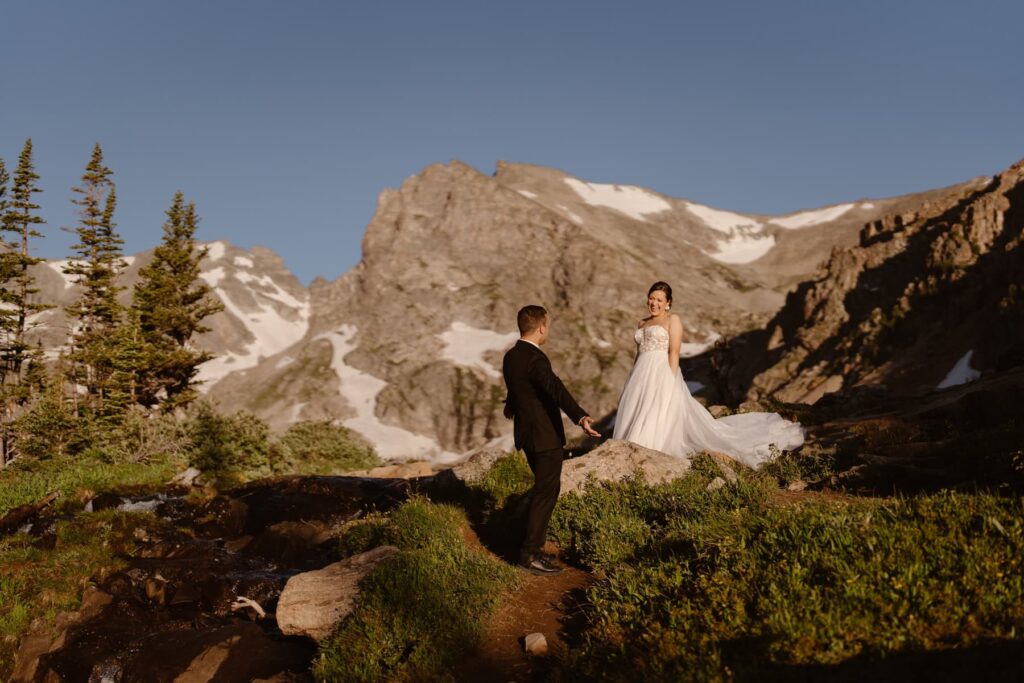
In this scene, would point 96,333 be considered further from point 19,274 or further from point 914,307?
point 914,307

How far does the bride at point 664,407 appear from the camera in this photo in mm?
12578

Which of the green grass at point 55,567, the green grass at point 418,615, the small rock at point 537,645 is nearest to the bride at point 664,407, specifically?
the green grass at point 418,615

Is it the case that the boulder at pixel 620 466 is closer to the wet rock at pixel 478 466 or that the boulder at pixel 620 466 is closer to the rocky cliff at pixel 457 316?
the wet rock at pixel 478 466

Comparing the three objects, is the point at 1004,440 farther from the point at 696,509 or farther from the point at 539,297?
the point at 539,297

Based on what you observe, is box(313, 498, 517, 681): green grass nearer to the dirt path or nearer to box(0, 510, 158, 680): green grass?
the dirt path

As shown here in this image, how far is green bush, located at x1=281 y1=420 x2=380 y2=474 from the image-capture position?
1160 inches

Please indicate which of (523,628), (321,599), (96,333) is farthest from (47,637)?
(96,333)

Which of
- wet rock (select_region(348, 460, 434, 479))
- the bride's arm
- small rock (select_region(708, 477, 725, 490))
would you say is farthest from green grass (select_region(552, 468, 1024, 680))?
wet rock (select_region(348, 460, 434, 479))

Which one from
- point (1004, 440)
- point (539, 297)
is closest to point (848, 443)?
point (1004, 440)

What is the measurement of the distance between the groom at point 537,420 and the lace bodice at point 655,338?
4.44 metres

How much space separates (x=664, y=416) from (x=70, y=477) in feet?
55.8

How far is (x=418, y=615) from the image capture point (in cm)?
740

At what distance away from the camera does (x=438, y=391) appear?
119m

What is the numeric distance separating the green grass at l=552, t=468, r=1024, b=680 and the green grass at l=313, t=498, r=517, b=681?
129 cm
